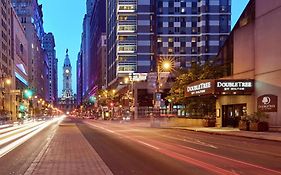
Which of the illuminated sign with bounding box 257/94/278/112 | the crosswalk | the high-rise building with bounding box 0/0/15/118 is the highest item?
the high-rise building with bounding box 0/0/15/118

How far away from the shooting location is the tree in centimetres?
6128

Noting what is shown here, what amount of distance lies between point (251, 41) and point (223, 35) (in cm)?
9876

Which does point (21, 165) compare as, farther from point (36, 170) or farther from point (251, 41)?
point (251, 41)

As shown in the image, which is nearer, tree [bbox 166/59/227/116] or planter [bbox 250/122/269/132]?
planter [bbox 250/122/269/132]

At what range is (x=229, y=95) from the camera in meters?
51.9

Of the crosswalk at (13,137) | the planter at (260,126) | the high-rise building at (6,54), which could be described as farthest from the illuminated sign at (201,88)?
the high-rise building at (6,54)

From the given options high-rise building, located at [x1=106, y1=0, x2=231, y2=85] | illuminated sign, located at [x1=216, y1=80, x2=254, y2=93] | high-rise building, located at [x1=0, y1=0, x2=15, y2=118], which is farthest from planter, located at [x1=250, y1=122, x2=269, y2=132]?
high-rise building, located at [x1=106, y1=0, x2=231, y2=85]

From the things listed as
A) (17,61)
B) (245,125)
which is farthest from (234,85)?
(17,61)

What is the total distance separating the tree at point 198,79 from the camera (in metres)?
61.3

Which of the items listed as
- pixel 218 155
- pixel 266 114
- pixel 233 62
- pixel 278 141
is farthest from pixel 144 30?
pixel 218 155

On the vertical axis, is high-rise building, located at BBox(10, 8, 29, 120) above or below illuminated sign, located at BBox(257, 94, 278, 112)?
above

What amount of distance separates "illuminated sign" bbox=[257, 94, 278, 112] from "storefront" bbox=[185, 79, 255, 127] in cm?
241

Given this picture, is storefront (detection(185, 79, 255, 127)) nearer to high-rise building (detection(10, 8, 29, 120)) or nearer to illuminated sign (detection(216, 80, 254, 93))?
illuminated sign (detection(216, 80, 254, 93))

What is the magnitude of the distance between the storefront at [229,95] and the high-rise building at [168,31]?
8864 centimetres
